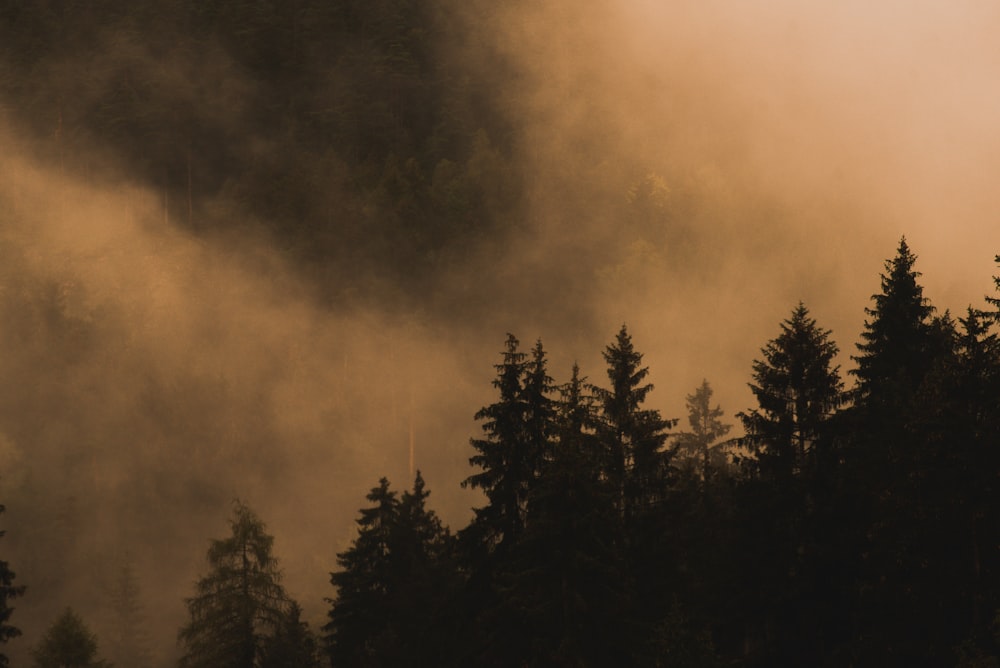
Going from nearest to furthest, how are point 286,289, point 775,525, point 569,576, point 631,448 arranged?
point 569,576
point 775,525
point 631,448
point 286,289

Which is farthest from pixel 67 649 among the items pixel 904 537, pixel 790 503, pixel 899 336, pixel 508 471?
pixel 904 537

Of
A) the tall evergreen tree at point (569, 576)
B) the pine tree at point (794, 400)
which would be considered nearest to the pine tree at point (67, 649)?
the tall evergreen tree at point (569, 576)

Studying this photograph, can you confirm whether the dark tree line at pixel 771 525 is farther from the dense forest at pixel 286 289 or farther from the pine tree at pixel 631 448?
the dense forest at pixel 286 289

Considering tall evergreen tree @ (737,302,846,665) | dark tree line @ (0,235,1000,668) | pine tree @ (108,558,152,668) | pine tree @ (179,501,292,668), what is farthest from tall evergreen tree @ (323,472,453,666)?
pine tree @ (108,558,152,668)

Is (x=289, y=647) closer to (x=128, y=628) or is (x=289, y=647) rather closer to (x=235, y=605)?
(x=235, y=605)

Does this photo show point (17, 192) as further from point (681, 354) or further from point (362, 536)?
point (362, 536)

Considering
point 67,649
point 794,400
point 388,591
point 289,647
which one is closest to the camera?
point 794,400

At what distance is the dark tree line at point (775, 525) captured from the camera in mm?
17906

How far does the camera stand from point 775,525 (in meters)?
22.3

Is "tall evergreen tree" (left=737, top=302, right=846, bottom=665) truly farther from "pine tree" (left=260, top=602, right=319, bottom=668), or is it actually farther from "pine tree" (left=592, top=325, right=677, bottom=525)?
"pine tree" (left=260, top=602, right=319, bottom=668)

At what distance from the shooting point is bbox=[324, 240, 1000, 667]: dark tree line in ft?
58.7

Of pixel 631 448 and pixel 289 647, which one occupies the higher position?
pixel 631 448

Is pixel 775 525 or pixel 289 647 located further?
pixel 289 647

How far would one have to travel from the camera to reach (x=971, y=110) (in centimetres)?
18325
